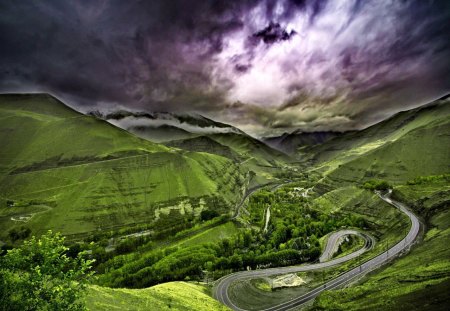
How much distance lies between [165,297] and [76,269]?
3954 centimetres

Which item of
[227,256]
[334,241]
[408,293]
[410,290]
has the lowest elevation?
[227,256]

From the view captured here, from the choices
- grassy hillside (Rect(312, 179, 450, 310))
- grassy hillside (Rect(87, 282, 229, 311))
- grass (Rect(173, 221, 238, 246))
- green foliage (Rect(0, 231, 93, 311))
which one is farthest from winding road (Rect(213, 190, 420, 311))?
green foliage (Rect(0, 231, 93, 311))

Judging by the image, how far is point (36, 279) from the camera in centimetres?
1828

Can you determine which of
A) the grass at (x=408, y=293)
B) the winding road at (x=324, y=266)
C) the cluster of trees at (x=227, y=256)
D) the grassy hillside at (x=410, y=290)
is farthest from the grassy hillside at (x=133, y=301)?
the cluster of trees at (x=227, y=256)

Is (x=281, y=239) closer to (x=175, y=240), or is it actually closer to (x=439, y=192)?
(x=175, y=240)

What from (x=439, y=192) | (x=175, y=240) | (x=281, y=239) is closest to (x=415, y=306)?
(x=439, y=192)

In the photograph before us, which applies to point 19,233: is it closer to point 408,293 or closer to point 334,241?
point 334,241

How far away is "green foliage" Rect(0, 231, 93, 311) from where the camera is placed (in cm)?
1811

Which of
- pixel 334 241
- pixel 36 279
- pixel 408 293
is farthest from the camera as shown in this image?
pixel 334 241

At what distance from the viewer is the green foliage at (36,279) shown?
1811cm

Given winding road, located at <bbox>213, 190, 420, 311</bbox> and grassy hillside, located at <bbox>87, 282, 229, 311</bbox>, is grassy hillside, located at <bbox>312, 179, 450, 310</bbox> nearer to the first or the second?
winding road, located at <bbox>213, 190, 420, 311</bbox>

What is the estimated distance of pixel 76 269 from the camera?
69.8 ft

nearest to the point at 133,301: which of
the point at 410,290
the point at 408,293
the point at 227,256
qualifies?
the point at 408,293

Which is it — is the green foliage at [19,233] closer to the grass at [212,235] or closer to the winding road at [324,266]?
the grass at [212,235]
